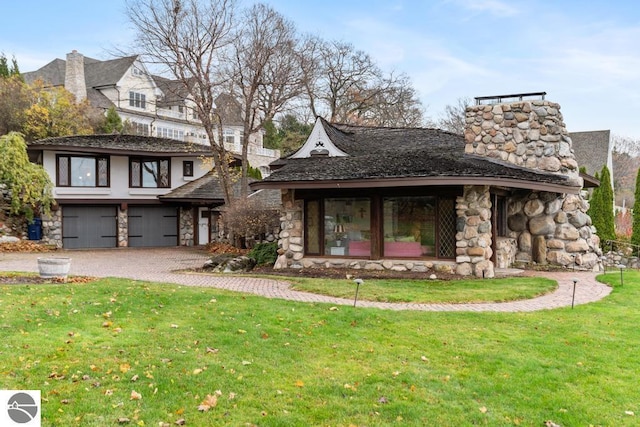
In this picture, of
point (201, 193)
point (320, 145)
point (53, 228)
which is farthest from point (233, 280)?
point (53, 228)

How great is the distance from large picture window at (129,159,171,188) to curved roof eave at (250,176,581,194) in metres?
12.3

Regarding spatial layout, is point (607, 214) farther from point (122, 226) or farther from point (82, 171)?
point (82, 171)

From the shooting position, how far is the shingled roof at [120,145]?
20.6 metres

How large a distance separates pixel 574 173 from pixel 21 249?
798 inches

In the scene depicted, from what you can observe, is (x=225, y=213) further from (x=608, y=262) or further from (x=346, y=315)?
(x=608, y=262)

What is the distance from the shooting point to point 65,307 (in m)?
6.98

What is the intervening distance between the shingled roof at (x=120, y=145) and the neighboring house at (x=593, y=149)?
25.0 metres

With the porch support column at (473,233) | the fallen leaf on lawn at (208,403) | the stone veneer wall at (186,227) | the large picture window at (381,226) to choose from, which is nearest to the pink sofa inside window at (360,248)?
the large picture window at (381,226)

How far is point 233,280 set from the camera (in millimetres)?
11000

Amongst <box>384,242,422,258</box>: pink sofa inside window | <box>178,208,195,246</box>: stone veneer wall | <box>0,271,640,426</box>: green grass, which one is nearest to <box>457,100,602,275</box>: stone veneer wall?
<box>384,242,422,258</box>: pink sofa inside window

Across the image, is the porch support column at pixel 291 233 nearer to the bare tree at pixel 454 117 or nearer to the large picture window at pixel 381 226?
the large picture window at pixel 381 226

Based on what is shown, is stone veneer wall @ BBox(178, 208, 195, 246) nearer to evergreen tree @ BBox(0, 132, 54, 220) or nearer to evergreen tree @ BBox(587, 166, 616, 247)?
evergreen tree @ BBox(0, 132, 54, 220)

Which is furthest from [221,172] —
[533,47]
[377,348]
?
[377,348]

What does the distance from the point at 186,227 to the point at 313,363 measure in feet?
65.2
